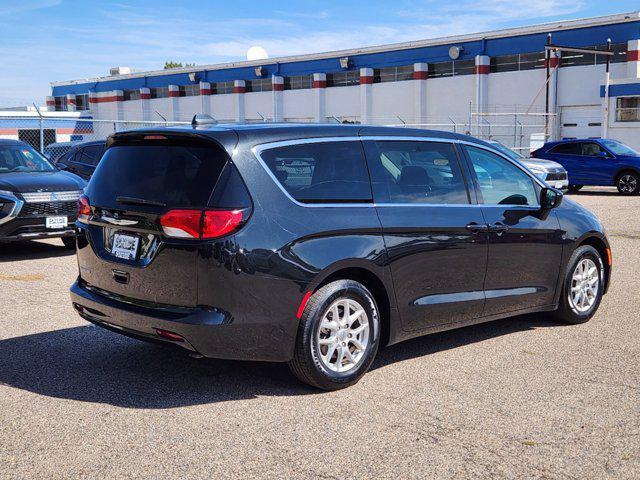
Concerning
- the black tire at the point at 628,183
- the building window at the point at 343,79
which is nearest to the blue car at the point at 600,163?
the black tire at the point at 628,183

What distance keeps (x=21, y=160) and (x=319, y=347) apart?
8.56 metres

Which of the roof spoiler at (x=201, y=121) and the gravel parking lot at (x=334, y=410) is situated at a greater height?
the roof spoiler at (x=201, y=121)

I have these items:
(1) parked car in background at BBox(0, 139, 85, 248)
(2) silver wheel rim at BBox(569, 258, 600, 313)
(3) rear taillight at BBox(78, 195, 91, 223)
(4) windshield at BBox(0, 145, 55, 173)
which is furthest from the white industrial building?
(3) rear taillight at BBox(78, 195, 91, 223)

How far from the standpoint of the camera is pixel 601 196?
23047 millimetres

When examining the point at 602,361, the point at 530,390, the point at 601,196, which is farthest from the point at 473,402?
the point at 601,196

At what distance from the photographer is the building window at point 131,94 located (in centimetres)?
6525

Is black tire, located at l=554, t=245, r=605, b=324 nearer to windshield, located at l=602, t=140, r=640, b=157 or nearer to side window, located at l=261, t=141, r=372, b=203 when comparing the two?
side window, located at l=261, t=141, r=372, b=203

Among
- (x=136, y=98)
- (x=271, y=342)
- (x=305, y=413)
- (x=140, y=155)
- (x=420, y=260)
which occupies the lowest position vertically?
(x=305, y=413)

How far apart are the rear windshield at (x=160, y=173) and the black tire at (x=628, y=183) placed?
2025 centimetres

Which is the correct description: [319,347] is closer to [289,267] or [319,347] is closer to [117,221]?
[289,267]

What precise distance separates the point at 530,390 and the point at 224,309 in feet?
6.87

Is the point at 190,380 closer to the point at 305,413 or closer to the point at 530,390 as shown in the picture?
the point at 305,413

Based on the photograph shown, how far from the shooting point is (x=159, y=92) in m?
63.2

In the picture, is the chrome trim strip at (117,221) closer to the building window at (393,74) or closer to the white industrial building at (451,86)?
the white industrial building at (451,86)
